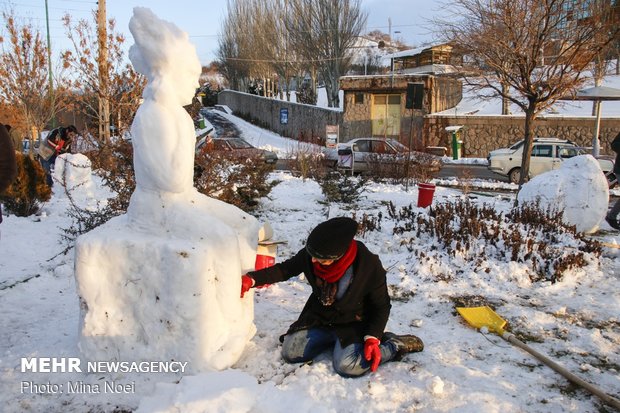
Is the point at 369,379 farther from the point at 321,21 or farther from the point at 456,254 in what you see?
the point at 321,21

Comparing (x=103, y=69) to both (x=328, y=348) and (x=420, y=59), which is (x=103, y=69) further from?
(x=420, y=59)

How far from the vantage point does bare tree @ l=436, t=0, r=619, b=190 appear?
8.17m

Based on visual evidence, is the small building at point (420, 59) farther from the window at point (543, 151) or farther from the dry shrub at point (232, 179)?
the dry shrub at point (232, 179)

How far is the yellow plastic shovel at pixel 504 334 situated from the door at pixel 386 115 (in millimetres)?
20179

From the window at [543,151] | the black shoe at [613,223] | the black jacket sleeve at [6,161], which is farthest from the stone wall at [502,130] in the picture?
the black jacket sleeve at [6,161]

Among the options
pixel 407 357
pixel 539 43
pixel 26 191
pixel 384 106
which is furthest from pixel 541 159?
pixel 26 191

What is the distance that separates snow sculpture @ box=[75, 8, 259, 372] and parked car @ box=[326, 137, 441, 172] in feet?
29.7

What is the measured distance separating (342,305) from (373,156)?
31.7ft

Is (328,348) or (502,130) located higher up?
(502,130)

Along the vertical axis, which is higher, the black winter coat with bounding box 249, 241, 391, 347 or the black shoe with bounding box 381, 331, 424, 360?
the black winter coat with bounding box 249, 241, 391, 347

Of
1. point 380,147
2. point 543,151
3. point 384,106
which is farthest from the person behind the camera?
point 384,106

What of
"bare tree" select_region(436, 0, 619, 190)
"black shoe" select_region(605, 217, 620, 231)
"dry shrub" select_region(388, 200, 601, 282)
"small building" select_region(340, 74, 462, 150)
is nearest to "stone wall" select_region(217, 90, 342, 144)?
"small building" select_region(340, 74, 462, 150)

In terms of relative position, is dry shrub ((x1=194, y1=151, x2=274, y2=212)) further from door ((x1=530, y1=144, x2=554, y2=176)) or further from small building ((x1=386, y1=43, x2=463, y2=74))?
small building ((x1=386, y1=43, x2=463, y2=74))

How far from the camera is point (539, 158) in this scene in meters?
14.0
